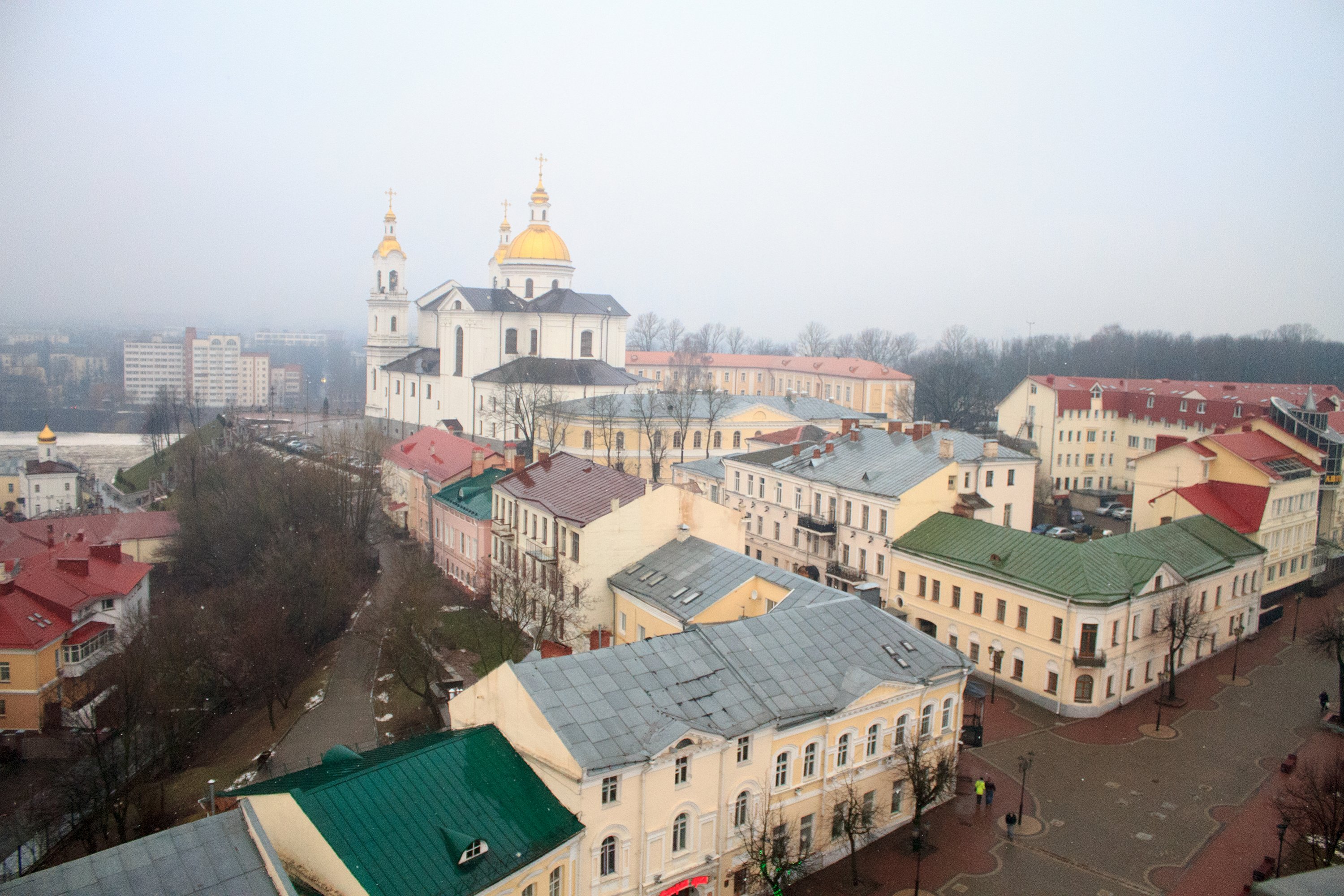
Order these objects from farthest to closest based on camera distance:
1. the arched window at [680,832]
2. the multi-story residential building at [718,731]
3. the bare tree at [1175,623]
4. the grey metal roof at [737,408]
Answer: the grey metal roof at [737,408]
the bare tree at [1175,623]
the arched window at [680,832]
the multi-story residential building at [718,731]

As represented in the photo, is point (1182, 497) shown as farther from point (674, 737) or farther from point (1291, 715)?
point (674, 737)

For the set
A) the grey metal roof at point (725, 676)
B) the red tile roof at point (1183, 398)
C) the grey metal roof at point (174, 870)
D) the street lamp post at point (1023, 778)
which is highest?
the red tile roof at point (1183, 398)

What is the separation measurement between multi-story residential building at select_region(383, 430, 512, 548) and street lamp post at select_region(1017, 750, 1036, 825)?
25618 mm

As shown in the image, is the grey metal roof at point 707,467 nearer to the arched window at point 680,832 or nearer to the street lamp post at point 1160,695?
the street lamp post at point 1160,695

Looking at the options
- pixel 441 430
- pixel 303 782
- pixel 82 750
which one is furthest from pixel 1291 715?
pixel 441 430

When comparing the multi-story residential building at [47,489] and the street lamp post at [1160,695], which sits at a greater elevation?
the street lamp post at [1160,695]

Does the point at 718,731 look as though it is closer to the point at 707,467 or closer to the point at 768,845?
the point at 768,845

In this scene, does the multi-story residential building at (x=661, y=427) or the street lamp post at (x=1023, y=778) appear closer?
the street lamp post at (x=1023, y=778)

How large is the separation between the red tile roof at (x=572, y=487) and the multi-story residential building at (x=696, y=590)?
2047 millimetres

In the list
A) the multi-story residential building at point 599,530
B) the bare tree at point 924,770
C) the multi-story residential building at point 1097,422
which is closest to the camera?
the bare tree at point 924,770

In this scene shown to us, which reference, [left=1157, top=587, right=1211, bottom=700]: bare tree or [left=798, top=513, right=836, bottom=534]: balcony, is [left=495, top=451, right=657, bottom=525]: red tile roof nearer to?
[left=798, top=513, right=836, bottom=534]: balcony

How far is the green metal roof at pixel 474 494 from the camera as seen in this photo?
121ft

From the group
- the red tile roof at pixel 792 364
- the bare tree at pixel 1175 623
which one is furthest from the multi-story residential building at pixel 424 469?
the red tile roof at pixel 792 364

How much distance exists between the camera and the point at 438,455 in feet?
152
